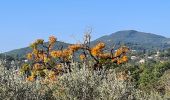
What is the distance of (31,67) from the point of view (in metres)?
54.6

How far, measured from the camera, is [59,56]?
2056 inches

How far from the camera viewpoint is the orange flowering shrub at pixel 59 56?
1927 inches

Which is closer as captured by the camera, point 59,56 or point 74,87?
point 74,87

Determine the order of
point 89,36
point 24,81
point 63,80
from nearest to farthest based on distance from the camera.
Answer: point 24,81 < point 63,80 < point 89,36

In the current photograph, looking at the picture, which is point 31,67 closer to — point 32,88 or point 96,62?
point 96,62

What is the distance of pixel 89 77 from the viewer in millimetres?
19516

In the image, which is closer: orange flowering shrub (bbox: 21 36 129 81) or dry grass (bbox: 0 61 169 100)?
dry grass (bbox: 0 61 169 100)

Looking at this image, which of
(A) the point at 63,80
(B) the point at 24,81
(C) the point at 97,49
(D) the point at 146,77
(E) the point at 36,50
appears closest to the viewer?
(B) the point at 24,81

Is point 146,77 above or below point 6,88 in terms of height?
below

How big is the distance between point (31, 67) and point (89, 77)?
35.7 m

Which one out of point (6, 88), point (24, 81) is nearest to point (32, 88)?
point (24, 81)

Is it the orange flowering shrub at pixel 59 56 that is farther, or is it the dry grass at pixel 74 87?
the orange flowering shrub at pixel 59 56

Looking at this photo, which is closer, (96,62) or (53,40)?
(96,62)

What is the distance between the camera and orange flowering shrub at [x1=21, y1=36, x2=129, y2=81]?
4894cm
